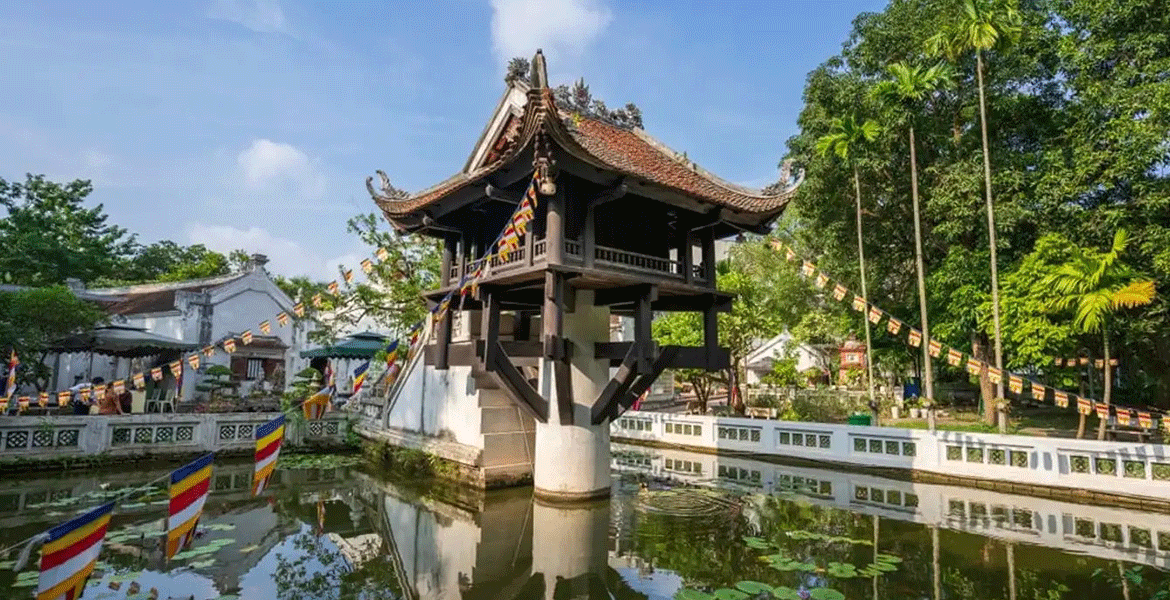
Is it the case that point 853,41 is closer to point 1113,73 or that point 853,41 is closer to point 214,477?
point 1113,73

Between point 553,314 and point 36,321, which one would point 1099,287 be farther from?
point 36,321

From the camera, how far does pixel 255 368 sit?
27.1m

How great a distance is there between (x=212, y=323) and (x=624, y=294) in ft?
70.8

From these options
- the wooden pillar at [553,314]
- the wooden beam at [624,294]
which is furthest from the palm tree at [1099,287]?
the wooden pillar at [553,314]

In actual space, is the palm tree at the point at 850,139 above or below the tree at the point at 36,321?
above

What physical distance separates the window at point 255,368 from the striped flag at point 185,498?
2423 centimetres

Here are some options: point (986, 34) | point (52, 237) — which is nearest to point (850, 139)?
point (986, 34)

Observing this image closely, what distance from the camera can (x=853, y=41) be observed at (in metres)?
21.0

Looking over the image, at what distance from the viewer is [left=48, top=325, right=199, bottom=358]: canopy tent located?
15867 millimetres

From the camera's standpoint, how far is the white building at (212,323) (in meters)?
23.6

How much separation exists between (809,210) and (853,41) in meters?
6.14

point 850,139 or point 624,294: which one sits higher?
point 850,139

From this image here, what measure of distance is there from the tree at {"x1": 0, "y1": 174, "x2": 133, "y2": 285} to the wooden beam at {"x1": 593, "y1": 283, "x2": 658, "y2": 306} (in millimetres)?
27153

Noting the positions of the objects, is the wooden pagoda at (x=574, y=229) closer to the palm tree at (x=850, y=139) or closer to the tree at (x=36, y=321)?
the palm tree at (x=850, y=139)
